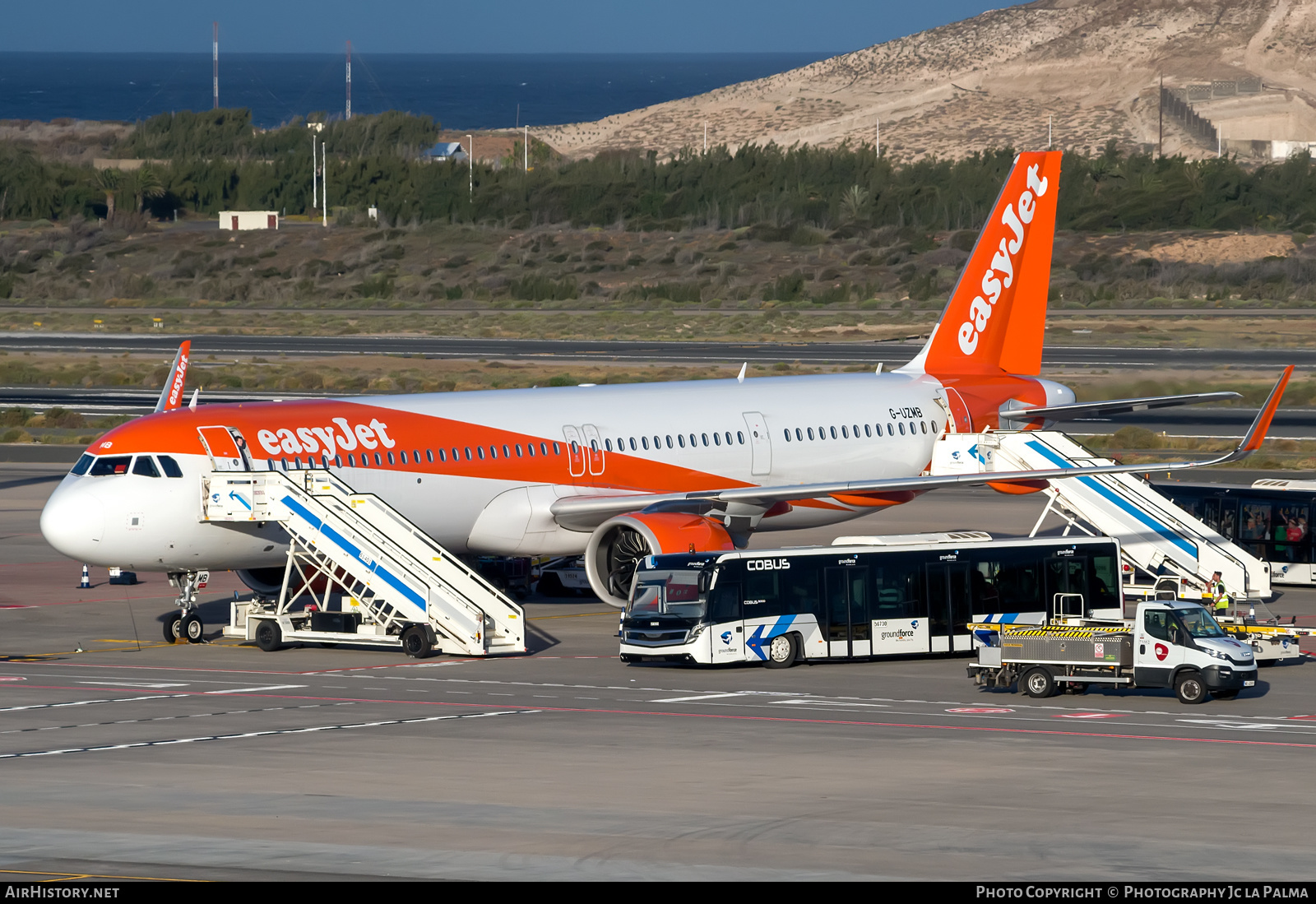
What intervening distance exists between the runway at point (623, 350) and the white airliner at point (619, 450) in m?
40.5

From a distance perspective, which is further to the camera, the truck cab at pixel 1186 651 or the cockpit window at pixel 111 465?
the cockpit window at pixel 111 465

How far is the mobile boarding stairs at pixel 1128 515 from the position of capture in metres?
42.8

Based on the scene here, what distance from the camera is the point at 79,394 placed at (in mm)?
93875

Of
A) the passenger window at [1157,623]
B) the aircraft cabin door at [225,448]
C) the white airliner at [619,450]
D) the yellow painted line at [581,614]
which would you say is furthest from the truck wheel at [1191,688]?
the aircraft cabin door at [225,448]

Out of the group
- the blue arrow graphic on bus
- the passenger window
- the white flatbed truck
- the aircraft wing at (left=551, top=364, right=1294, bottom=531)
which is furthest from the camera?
the aircraft wing at (left=551, top=364, right=1294, bottom=531)

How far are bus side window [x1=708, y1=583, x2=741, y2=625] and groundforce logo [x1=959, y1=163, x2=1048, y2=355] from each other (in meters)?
17.2

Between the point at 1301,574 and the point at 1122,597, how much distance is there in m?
8.32

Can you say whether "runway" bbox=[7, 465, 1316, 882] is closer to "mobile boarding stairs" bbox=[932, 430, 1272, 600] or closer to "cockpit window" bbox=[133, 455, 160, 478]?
"cockpit window" bbox=[133, 455, 160, 478]

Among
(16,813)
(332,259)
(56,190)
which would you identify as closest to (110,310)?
(332,259)

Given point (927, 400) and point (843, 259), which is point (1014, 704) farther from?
point (843, 259)

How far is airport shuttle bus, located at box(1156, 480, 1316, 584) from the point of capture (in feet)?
153

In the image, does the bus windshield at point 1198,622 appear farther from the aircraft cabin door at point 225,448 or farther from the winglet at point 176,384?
the winglet at point 176,384

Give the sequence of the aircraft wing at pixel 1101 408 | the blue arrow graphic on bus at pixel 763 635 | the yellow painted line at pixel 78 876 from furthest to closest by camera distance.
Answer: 1. the aircraft wing at pixel 1101 408
2. the blue arrow graphic on bus at pixel 763 635
3. the yellow painted line at pixel 78 876

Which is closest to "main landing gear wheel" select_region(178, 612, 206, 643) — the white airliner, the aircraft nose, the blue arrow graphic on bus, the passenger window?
the white airliner
